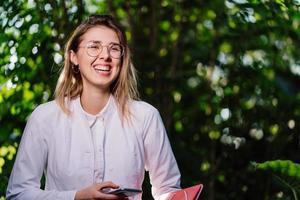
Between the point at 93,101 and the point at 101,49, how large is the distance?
0.19m

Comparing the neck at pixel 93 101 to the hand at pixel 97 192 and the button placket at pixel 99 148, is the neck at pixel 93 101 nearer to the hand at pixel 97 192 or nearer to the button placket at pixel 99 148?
the button placket at pixel 99 148

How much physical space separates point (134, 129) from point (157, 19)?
3466mm

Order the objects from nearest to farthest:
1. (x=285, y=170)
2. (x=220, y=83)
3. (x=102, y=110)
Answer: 1. (x=102, y=110)
2. (x=285, y=170)
3. (x=220, y=83)

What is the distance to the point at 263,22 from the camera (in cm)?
533

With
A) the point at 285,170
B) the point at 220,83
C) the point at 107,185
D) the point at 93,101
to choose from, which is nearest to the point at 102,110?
the point at 93,101

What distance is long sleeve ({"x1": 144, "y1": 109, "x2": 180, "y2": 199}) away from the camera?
2811 mm

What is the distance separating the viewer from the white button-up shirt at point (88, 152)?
2.69 meters

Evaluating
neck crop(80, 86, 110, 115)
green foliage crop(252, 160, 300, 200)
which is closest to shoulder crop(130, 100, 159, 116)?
neck crop(80, 86, 110, 115)

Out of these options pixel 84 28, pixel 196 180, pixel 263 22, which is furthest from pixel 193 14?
pixel 84 28

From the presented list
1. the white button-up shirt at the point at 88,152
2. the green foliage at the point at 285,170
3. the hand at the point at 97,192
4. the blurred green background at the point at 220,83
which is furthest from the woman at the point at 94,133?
the blurred green background at the point at 220,83

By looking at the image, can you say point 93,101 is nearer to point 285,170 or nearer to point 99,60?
point 99,60

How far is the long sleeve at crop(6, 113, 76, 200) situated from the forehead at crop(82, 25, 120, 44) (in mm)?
347

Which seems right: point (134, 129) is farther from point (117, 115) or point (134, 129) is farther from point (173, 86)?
point (173, 86)

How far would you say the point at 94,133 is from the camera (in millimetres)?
2756
